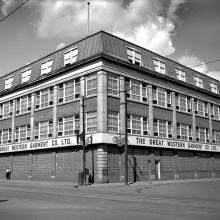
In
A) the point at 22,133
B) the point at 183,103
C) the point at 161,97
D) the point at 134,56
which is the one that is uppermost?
the point at 134,56

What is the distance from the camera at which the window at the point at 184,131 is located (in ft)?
142

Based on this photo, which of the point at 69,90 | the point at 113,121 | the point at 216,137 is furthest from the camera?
the point at 216,137

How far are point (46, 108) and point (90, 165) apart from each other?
1048 cm

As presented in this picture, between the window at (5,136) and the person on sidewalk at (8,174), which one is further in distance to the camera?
the window at (5,136)

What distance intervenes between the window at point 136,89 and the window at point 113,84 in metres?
1.54

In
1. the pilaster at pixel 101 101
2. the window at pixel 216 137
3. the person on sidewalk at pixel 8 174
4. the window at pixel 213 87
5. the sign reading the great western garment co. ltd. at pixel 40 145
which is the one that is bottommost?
the person on sidewalk at pixel 8 174

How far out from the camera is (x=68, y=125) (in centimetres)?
3738

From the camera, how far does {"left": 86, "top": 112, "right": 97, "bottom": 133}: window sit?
34375 mm

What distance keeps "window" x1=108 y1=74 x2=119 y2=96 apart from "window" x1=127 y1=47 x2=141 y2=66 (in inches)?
154

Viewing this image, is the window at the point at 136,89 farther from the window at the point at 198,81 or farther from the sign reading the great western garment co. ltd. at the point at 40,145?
the window at the point at 198,81

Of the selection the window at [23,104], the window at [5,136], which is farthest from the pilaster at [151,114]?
the window at [5,136]

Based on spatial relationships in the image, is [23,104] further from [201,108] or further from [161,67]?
[201,108]

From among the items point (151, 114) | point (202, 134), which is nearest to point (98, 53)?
point (151, 114)

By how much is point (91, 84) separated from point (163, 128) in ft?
36.0
